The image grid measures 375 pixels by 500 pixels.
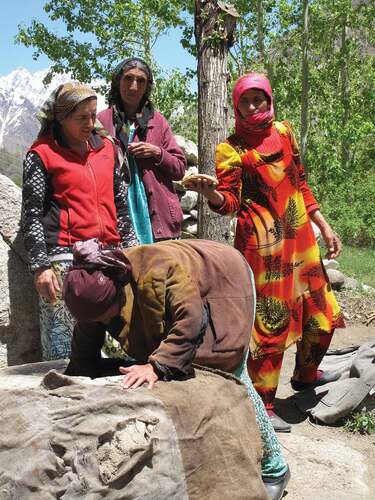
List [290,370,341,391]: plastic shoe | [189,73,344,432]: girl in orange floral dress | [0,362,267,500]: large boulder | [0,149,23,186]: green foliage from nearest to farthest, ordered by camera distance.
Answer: [0,362,267,500]: large boulder
[189,73,344,432]: girl in orange floral dress
[290,370,341,391]: plastic shoe
[0,149,23,186]: green foliage

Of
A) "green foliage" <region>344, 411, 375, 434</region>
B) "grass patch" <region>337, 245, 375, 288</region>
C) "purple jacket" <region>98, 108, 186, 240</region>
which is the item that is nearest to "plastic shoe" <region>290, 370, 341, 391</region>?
"green foliage" <region>344, 411, 375, 434</region>

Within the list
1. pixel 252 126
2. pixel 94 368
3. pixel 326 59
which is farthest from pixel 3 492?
pixel 326 59

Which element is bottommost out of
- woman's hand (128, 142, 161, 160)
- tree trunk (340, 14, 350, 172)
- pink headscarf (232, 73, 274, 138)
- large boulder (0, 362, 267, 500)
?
large boulder (0, 362, 267, 500)

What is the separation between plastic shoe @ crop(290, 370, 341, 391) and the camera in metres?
3.83

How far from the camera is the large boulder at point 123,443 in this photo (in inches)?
71.6

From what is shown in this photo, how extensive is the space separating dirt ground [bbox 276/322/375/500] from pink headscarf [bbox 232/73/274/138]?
172cm

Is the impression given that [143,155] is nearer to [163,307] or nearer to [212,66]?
[163,307]

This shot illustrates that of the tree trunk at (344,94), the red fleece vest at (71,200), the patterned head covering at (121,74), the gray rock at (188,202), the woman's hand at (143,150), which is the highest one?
the tree trunk at (344,94)

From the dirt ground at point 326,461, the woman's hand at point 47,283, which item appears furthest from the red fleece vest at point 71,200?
the dirt ground at point 326,461

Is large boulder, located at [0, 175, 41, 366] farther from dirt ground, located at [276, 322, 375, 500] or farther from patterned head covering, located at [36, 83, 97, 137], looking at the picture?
dirt ground, located at [276, 322, 375, 500]

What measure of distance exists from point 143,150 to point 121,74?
0.45 meters

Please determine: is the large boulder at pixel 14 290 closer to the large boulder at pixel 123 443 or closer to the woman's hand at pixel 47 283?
the woman's hand at pixel 47 283

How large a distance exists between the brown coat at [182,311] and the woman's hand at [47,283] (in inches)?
19.6

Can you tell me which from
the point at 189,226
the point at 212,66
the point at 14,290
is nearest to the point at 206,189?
the point at 14,290
